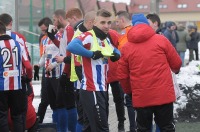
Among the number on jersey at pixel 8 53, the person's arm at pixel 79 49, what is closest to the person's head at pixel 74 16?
Answer: the number on jersey at pixel 8 53

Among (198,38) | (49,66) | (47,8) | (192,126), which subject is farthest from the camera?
(198,38)

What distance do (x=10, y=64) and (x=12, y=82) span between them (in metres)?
0.25

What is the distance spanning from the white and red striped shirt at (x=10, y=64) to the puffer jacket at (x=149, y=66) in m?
1.58

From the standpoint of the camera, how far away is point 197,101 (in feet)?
34.7

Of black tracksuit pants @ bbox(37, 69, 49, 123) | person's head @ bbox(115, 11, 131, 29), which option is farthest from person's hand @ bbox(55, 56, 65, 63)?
person's head @ bbox(115, 11, 131, 29)

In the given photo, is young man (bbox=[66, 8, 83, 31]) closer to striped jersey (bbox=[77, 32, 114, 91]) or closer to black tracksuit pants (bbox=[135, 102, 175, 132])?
striped jersey (bbox=[77, 32, 114, 91])

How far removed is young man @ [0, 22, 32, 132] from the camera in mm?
7551

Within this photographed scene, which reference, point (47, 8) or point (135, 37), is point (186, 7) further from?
point (135, 37)

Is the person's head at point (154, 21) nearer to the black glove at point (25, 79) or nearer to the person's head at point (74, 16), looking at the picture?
the person's head at point (74, 16)

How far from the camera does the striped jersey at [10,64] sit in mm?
7541

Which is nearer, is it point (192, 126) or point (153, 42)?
point (153, 42)

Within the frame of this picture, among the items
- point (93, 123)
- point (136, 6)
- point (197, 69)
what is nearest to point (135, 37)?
point (93, 123)

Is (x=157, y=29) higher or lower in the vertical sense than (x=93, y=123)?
higher

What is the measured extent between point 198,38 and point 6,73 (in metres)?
20.6
